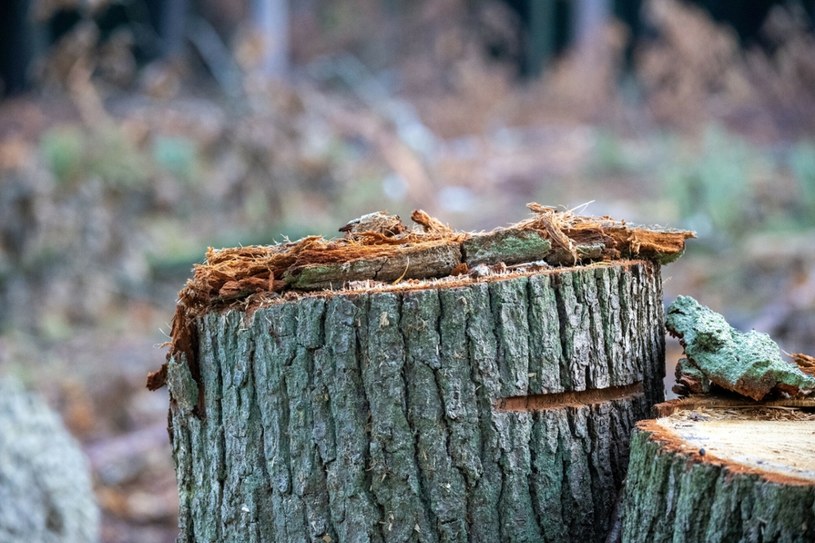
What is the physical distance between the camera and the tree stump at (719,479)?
120 cm

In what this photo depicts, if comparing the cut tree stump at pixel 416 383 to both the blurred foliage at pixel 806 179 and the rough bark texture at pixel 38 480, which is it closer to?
the rough bark texture at pixel 38 480

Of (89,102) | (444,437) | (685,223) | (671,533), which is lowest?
(671,533)

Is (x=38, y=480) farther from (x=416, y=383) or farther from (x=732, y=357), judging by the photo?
(x=732, y=357)

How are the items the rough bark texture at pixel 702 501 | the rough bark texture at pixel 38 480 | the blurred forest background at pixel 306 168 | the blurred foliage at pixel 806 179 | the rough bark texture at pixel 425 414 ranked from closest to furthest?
the rough bark texture at pixel 702 501
the rough bark texture at pixel 425 414
the rough bark texture at pixel 38 480
the blurred forest background at pixel 306 168
the blurred foliage at pixel 806 179

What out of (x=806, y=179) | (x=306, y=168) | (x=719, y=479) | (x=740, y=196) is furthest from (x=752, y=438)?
(x=806, y=179)

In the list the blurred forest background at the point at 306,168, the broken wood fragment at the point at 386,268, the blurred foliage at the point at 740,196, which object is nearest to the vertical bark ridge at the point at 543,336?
the broken wood fragment at the point at 386,268

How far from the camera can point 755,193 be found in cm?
628

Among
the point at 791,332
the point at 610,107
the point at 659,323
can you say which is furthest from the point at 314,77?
the point at 659,323

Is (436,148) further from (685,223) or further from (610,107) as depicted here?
(685,223)

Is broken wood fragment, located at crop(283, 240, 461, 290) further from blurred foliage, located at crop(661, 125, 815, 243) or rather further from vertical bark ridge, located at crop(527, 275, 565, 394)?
blurred foliage, located at crop(661, 125, 815, 243)

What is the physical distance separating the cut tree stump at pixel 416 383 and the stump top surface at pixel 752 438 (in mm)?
150

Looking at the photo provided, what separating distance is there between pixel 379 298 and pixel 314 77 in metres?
7.28

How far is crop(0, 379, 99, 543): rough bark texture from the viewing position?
2.78m

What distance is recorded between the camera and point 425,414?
4.72ft
